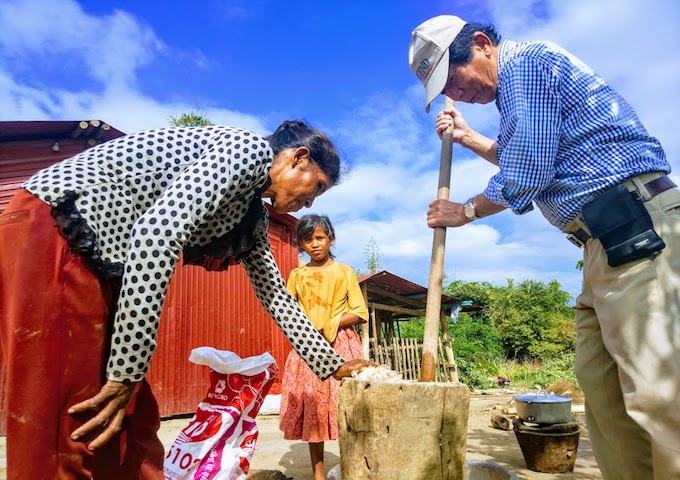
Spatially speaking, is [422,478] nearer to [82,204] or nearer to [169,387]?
[82,204]

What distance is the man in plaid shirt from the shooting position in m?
1.61

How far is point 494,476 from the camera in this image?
2.26 meters

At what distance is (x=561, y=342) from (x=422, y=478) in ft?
59.1

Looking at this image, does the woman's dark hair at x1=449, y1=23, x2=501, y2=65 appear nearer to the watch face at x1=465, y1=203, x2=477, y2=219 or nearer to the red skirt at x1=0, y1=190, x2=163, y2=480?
the watch face at x1=465, y1=203, x2=477, y2=219

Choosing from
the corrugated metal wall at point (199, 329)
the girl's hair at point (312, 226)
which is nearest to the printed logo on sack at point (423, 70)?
the girl's hair at point (312, 226)

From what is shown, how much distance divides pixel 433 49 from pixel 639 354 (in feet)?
4.96

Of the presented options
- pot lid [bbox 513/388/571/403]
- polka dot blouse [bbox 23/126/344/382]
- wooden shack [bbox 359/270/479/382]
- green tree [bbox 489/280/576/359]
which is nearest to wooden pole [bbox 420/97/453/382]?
polka dot blouse [bbox 23/126/344/382]

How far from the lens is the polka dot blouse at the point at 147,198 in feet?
4.20

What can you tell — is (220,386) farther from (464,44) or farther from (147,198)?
(464,44)

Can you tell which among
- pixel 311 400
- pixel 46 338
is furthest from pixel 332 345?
pixel 46 338

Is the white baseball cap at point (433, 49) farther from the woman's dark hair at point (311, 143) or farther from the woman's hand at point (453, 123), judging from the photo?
the woman's dark hair at point (311, 143)

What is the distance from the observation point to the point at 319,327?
139 inches

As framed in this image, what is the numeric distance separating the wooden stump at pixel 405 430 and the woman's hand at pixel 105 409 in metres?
0.82

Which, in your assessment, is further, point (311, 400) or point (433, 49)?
point (311, 400)
